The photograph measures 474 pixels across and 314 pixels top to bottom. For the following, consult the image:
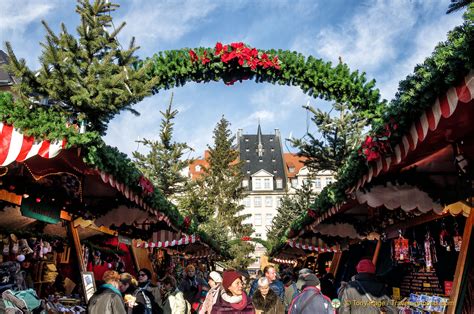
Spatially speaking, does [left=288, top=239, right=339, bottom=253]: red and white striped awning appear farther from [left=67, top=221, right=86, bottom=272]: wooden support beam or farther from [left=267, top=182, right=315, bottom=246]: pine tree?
[left=267, top=182, right=315, bottom=246]: pine tree

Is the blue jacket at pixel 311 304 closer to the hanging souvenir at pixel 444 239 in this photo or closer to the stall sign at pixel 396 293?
the hanging souvenir at pixel 444 239

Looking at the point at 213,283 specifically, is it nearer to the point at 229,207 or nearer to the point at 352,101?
the point at 352,101

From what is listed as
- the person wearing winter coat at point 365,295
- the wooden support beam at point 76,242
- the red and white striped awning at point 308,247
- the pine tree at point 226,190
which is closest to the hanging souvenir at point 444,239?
the person wearing winter coat at point 365,295

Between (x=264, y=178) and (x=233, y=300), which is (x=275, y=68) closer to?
(x=233, y=300)

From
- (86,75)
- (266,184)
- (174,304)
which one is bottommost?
(174,304)

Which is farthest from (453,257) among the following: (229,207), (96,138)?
(229,207)

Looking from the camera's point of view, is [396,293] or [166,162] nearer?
[396,293]

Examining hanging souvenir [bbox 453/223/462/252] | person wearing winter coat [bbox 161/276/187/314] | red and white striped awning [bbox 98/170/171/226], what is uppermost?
red and white striped awning [bbox 98/170/171/226]

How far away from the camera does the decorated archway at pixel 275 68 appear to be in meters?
6.51

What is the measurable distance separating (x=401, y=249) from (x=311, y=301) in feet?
10.6

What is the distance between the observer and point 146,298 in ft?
26.1

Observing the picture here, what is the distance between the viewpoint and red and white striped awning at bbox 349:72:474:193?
2865 mm

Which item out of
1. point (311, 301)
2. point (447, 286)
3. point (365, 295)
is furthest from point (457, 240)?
point (311, 301)

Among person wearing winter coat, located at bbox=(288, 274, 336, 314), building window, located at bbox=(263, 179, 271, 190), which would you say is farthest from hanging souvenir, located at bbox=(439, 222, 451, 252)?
building window, located at bbox=(263, 179, 271, 190)
